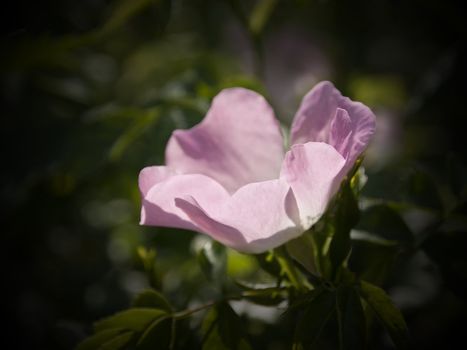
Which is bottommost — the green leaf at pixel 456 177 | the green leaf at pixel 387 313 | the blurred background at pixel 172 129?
the blurred background at pixel 172 129

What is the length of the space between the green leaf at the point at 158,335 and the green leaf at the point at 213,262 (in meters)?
0.08

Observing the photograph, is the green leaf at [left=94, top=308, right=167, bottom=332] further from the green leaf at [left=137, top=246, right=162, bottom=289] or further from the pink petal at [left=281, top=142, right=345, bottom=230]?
the pink petal at [left=281, top=142, right=345, bottom=230]

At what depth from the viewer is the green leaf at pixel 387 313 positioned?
1.85 ft

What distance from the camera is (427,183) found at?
31.0 inches

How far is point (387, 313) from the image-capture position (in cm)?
58

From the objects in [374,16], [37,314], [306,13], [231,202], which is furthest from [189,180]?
[306,13]

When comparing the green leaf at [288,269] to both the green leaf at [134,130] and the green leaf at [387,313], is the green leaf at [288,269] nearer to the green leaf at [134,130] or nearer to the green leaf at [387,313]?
the green leaf at [387,313]

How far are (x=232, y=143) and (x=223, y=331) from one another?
0.24m

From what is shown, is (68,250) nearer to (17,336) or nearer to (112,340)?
(17,336)

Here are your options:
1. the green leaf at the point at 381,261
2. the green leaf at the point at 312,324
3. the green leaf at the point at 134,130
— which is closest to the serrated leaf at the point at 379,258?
the green leaf at the point at 381,261

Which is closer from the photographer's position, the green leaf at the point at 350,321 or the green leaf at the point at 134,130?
the green leaf at the point at 350,321

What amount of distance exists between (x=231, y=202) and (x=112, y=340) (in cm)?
24

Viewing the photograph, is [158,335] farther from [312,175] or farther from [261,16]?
[261,16]

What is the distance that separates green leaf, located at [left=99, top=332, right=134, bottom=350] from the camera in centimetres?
65
